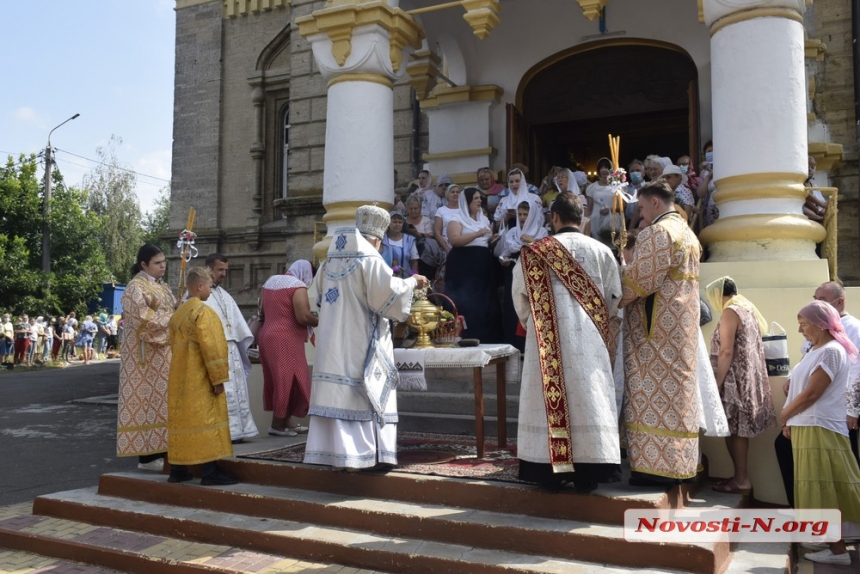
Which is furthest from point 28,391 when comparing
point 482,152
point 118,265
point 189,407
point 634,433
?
point 118,265

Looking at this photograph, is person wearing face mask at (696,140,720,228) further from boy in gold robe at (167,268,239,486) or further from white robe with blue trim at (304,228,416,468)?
boy in gold robe at (167,268,239,486)

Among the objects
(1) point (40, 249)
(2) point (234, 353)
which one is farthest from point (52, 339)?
(2) point (234, 353)

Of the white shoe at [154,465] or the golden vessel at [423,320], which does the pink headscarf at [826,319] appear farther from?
the white shoe at [154,465]

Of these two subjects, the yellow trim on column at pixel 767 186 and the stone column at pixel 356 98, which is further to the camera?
the stone column at pixel 356 98

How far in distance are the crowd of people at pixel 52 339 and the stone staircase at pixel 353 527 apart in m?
18.7

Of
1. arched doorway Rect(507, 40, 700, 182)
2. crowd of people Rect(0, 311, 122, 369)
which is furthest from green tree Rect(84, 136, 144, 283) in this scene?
arched doorway Rect(507, 40, 700, 182)

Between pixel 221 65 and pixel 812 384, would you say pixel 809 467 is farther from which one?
pixel 221 65

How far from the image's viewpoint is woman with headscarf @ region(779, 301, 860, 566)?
4.39 metres

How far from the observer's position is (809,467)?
446 centimetres

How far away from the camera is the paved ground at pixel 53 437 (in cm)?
699

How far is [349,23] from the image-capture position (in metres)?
8.50

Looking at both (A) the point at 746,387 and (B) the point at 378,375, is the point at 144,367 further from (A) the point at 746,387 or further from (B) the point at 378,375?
(A) the point at 746,387

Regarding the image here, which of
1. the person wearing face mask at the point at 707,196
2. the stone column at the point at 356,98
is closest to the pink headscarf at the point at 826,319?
the person wearing face mask at the point at 707,196

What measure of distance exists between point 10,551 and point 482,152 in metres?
7.66
